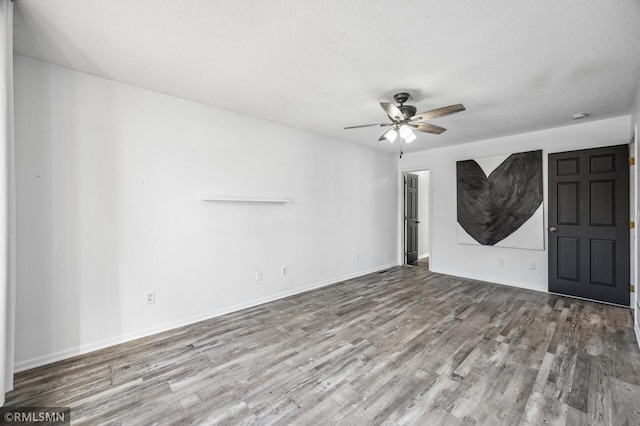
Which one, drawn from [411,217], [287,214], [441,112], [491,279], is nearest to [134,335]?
[287,214]

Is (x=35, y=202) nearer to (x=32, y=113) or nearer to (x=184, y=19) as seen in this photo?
(x=32, y=113)

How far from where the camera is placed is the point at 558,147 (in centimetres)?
406

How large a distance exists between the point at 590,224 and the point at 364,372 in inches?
152

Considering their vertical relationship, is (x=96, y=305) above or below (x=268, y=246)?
below

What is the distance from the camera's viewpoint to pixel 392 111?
2.62 m

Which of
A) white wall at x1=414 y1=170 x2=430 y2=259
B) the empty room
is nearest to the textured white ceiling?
the empty room

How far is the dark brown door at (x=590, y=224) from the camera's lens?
3.51 meters

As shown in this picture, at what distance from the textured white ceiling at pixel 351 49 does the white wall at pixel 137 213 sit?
308mm

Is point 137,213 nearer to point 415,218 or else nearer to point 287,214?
point 287,214

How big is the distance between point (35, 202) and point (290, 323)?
2.53 metres

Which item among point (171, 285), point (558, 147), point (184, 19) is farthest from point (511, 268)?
point (184, 19)

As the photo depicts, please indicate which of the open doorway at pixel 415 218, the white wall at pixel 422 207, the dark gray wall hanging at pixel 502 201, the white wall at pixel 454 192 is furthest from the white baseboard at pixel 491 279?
the white wall at pixel 422 207

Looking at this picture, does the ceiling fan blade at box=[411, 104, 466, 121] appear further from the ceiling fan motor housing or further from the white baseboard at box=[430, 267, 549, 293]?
the white baseboard at box=[430, 267, 549, 293]

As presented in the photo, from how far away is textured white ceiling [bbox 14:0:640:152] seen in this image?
1675 mm
